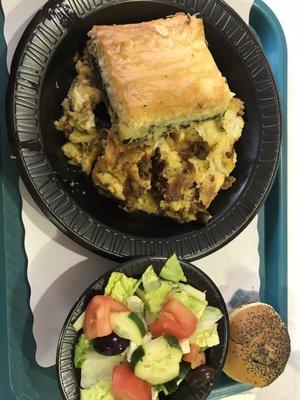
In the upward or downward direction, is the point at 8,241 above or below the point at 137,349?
above

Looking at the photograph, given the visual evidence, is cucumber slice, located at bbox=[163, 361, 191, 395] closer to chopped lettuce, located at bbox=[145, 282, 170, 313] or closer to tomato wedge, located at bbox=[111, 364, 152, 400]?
tomato wedge, located at bbox=[111, 364, 152, 400]

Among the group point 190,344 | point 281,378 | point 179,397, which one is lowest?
point 281,378

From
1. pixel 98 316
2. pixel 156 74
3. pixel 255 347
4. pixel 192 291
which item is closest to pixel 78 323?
pixel 98 316

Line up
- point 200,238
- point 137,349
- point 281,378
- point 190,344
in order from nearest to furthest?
1. point 137,349
2. point 190,344
3. point 200,238
4. point 281,378

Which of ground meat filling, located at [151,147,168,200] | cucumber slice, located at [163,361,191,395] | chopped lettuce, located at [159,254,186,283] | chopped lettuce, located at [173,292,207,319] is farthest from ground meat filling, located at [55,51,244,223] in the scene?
cucumber slice, located at [163,361,191,395]

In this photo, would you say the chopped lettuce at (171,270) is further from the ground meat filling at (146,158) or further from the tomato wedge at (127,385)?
the tomato wedge at (127,385)

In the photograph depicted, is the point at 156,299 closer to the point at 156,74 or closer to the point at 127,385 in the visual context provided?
the point at 127,385

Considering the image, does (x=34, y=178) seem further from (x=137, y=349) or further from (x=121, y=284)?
(x=137, y=349)

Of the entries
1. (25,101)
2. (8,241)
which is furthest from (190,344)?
(25,101)
